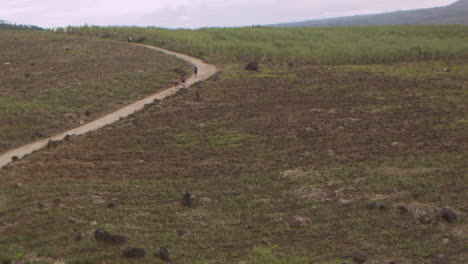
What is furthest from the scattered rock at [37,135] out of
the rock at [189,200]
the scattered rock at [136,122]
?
the rock at [189,200]

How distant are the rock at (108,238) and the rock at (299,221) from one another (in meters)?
2.97

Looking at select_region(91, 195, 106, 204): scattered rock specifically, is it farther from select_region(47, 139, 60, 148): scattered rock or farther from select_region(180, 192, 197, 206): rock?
select_region(47, 139, 60, 148): scattered rock

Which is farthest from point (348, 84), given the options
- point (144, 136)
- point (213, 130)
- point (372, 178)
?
point (372, 178)

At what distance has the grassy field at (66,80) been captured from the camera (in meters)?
18.8

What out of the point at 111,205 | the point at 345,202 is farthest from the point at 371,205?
the point at 111,205

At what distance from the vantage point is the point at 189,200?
32.2 ft

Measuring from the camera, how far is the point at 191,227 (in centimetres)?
888

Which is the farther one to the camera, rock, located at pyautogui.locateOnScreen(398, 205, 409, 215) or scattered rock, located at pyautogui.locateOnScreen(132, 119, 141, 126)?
scattered rock, located at pyautogui.locateOnScreen(132, 119, 141, 126)

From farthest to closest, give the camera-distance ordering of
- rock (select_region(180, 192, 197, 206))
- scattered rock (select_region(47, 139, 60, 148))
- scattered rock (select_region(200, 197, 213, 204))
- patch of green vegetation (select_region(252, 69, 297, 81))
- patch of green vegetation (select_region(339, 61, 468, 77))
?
patch of green vegetation (select_region(339, 61, 468, 77)) < patch of green vegetation (select_region(252, 69, 297, 81)) < scattered rock (select_region(47, 139, 60, 148)) < scattered rock (select_region(200, 197, 213, 204)) < rock (select_region(180, 192, 197, 206))

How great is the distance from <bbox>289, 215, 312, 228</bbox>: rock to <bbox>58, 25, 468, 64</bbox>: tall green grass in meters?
25.8

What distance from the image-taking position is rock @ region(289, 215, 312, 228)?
8.62 metres

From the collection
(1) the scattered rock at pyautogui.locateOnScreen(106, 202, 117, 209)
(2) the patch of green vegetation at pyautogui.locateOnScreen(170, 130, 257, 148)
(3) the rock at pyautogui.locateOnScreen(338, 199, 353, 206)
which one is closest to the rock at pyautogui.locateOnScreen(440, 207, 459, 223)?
(3) the rock at pyautogui.locateOnScreen(338, 199, 353, 206)

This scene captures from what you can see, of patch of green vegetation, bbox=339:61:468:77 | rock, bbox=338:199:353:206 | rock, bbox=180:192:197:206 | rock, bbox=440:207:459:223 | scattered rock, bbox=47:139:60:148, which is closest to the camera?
rock, bbox=440:207:459:223

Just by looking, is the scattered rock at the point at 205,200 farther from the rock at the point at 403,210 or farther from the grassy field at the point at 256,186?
the rock at the point at 403,210
